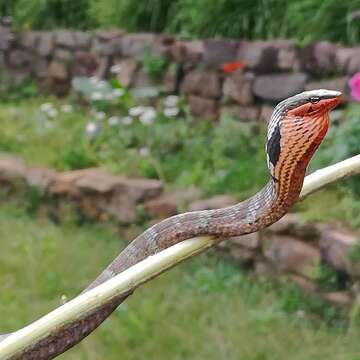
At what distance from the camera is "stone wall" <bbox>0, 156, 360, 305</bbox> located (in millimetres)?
A: 4844

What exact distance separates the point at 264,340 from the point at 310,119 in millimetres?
3384

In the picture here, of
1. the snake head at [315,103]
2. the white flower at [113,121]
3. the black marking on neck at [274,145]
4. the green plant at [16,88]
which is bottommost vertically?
the green plant at [16,88]

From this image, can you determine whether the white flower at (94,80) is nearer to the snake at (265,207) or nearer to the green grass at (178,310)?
the green grass at (178,310)

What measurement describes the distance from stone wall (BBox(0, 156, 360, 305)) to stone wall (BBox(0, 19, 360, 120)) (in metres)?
0.97

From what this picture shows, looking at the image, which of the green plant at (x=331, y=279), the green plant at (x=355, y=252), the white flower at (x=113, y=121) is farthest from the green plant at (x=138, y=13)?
the green plant at (x=355, y=252)

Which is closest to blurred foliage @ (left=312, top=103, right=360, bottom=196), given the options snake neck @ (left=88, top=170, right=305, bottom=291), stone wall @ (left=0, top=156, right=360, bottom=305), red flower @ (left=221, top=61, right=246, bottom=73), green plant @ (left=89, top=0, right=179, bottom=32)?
stone wall @ (left=0, top=156, right=360, bottom=305)

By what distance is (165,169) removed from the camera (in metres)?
6.55

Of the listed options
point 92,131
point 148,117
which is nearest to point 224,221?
point 148,117

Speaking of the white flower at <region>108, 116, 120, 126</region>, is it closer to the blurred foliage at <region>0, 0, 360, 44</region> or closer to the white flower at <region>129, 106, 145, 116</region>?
the white flower at <region>129, 106, 145, 116</region>

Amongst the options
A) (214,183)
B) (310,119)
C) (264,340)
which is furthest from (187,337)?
(310,119)

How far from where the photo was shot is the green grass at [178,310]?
14.5ft

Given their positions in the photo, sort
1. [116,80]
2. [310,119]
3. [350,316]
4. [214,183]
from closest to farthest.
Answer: [310,119]
[350,316]
[214,183]
[116,80]

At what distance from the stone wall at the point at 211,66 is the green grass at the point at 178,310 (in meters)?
1.44

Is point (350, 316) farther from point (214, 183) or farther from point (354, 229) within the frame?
point (214, 183)
